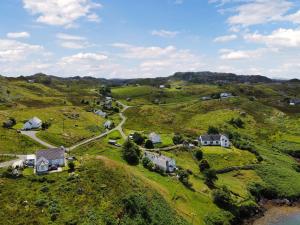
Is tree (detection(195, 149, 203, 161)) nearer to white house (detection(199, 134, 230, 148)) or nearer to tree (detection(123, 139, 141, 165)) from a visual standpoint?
white house (detection(199, 134, 230, 148))

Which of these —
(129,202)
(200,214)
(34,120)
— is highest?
(34,120)

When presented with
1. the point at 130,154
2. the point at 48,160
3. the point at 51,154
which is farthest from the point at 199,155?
the point at 48,160

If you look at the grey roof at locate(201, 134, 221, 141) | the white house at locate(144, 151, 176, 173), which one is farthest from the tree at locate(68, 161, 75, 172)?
the grey roof at locate(201, 134, 221, 141)

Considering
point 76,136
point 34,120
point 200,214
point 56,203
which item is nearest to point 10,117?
point 34,120

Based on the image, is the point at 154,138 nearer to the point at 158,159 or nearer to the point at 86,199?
the point at 158,159

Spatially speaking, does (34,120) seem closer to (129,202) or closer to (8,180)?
(8,180)

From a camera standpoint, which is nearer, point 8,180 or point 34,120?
point 8,180

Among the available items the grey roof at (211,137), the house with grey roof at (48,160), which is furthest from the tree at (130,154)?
the grey roof at (211,137)

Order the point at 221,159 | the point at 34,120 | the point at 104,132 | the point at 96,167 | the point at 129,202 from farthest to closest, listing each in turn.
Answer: the point at 104,132 < the point at 34,120 < the point at 221,159 < the point at 96,167 < the point at 129,202

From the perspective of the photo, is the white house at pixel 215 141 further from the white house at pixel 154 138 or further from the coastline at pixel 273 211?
the coastline at pixel 273 211
